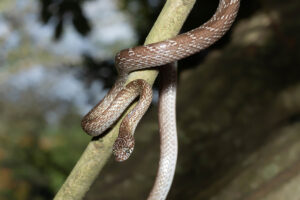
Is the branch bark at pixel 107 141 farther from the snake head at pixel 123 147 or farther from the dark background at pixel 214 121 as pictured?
the dark background at pixel 214 121

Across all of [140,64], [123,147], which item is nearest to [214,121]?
[123,147]

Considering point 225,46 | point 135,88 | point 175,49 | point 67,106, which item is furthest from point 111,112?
point 67,106

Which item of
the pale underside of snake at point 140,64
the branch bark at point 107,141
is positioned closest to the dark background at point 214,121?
the pale underside of snake at point 140,64

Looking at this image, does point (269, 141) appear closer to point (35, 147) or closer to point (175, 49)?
point (175, 49)

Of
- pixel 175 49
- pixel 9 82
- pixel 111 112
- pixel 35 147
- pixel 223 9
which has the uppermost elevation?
pixel 9 82

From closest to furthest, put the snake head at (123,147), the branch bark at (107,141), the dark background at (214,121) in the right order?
the branch bark at (107,141) < the snake head at (123,147) < the dark background at (214,121)

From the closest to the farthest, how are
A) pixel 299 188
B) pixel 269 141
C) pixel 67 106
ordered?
pixel 299 188 → pixel 269 141 → pixel 67 106

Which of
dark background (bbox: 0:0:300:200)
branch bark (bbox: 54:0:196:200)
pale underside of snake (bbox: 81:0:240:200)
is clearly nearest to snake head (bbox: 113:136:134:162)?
pale underside of snake (bbox: 81:0:240:200)

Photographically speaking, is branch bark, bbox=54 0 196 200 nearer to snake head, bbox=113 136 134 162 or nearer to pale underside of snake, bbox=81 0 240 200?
pale underside of snake, bbox=81 0 240 200
